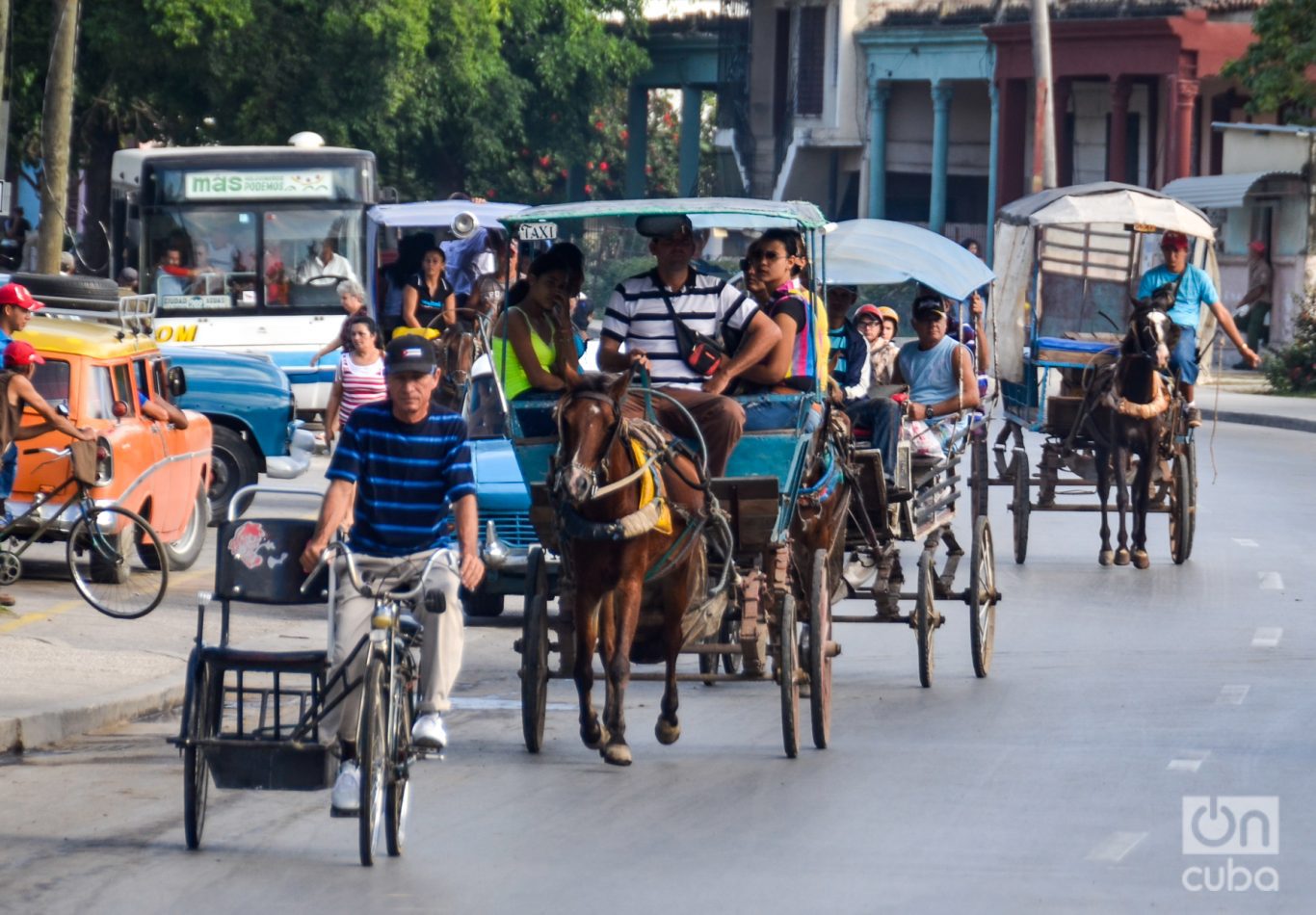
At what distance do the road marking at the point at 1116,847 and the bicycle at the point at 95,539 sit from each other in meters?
6.96

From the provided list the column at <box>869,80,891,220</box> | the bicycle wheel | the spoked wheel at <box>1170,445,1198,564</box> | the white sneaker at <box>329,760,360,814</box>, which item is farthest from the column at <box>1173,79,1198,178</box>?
the white sneaker at <box>329,760,360,814</box>

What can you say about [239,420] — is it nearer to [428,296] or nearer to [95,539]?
[428,296]

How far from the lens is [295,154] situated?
26.6 metres

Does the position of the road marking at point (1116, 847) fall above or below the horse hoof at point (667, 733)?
below

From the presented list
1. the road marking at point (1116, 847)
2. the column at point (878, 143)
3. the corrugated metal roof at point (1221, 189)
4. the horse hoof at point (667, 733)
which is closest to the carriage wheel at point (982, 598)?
the horse hoof at point (667, 733)

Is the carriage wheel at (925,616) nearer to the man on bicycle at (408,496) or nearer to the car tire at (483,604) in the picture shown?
the car tire at (483,604)

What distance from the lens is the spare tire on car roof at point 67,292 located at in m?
16.0

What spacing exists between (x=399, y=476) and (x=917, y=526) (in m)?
4.61

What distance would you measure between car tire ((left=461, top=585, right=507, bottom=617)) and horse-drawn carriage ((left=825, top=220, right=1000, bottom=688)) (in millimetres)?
2495

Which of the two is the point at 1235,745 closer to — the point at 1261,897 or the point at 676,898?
the point at 1261,897

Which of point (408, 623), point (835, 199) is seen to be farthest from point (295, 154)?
point (835, 199)

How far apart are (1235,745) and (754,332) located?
270 centimetres

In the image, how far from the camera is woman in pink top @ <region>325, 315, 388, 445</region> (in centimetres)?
1678

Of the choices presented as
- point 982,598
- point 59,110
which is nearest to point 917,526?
point 982,598
